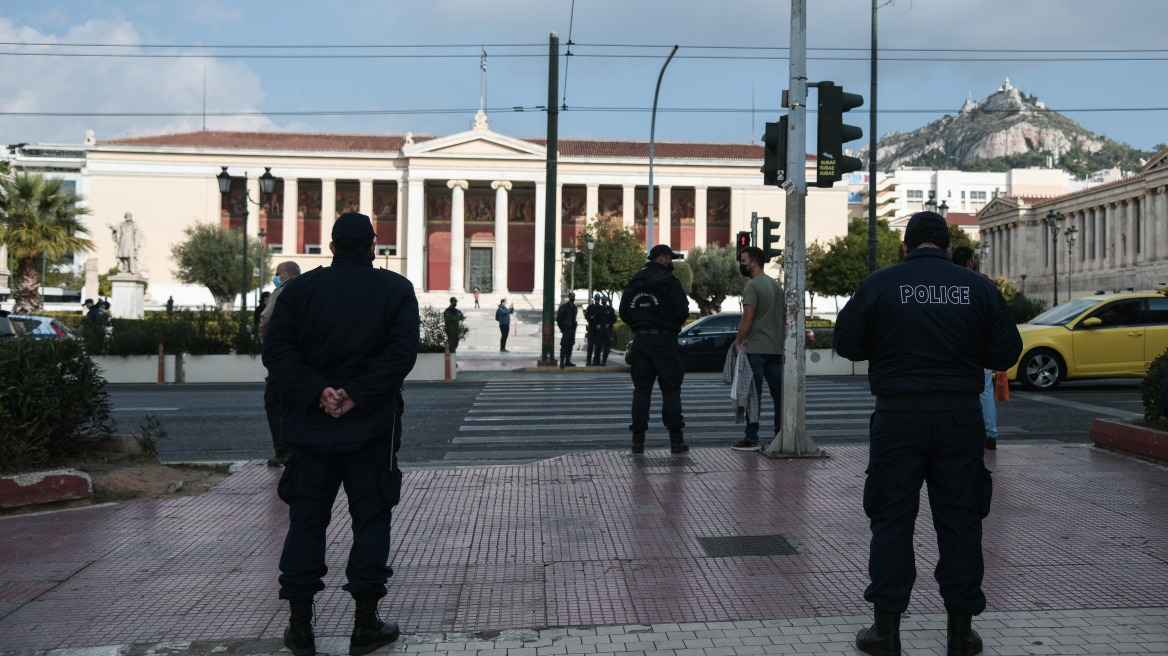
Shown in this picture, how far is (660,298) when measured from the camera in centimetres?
841

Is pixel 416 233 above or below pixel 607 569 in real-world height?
above

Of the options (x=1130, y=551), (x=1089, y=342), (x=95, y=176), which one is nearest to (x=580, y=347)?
(x=1089, y=342)

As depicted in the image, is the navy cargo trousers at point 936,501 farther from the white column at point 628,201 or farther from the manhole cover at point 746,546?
the white column at point 628,201

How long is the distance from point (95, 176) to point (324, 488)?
7838 cm

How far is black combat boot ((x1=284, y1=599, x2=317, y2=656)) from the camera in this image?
3.89 m

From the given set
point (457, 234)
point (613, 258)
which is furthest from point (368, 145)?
point (613, 258)

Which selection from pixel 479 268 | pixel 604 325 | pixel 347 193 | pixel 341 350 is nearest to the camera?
pixel 341 350

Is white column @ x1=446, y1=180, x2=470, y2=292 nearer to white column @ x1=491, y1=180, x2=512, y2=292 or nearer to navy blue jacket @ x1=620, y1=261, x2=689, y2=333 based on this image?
white column @ x1=491, y1=180, x2=512, y2=292

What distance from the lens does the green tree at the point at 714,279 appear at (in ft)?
183

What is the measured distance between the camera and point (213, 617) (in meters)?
4.39

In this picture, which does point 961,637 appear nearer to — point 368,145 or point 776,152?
point 776,152

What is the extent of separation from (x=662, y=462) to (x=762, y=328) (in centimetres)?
161

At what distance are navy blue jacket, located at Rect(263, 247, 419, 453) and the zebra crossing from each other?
5.09 m

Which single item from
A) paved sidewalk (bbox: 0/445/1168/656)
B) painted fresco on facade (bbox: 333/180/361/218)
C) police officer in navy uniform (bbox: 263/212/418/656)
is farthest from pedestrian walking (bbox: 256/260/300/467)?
painted fresco on facade (bbox: 333/180/361/218)
